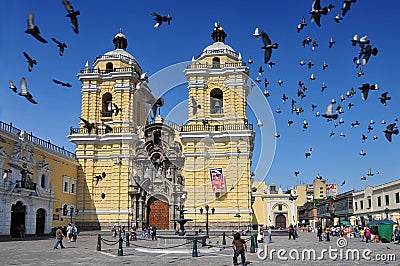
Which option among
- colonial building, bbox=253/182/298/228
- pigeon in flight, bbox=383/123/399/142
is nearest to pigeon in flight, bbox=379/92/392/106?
pigeon in flight, bbox=383/123/399/142

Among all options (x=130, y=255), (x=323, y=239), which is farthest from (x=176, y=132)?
(x=130, y=255)

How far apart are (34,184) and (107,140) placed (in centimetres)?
893

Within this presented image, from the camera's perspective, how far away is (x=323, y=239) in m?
34.4

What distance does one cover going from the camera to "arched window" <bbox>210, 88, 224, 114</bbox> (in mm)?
40688

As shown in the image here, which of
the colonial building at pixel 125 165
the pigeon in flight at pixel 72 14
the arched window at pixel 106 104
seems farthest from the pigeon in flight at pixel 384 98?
the arched window at pixel 106 104

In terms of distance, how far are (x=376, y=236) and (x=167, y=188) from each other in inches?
696

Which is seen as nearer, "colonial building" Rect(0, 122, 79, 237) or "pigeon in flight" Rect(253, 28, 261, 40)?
"pigeon in flight" Rect(253, 28, 261, 40)

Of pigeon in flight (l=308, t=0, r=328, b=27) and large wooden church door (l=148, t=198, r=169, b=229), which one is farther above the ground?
pigeon in flight (l=308, t=0, r=328, b=27)

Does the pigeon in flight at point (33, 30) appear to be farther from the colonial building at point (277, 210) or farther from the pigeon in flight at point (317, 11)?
the colonial building at point (277, 210)

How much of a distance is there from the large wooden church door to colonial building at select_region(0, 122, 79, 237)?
668 centimetres

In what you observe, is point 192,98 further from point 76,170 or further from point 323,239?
point 323,239

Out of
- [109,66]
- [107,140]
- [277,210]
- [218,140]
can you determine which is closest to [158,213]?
[107,140]

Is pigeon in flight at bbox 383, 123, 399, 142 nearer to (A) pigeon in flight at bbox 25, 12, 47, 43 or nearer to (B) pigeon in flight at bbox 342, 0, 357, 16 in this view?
(B) pigeon in flight at bbox 342, 0, 357, 16

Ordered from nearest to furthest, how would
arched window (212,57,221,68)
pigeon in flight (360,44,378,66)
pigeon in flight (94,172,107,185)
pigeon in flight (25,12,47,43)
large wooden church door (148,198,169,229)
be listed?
1. pigeon in flight (25,12,47,43)
2. pigeon in flight (360,44,378,66)
3. pigeon in flight (94,172,107,185)
4. large wooden church door (148,198,169,229)
5. arched window (212,57,221,68)
